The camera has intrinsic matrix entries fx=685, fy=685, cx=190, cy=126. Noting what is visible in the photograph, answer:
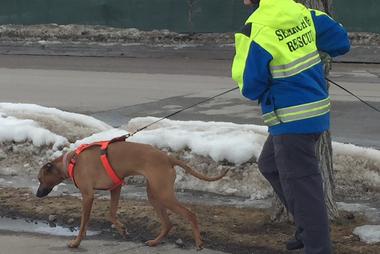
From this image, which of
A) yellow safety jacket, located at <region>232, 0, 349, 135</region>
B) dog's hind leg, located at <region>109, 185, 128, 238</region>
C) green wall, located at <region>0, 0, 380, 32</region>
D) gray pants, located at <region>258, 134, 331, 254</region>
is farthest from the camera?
green wall, located at <region>0, 0, 380, 32</region>

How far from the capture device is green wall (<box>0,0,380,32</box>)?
21.1 meters

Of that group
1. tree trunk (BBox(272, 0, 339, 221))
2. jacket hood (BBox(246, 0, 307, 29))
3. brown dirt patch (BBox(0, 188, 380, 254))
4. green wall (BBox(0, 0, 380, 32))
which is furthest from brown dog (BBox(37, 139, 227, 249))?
green wall (BBox(0, 0, 380, 32))

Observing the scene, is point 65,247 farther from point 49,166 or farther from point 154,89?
point 154,89

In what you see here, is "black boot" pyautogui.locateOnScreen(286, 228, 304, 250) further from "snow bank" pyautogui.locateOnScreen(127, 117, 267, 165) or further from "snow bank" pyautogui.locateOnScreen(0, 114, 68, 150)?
"snow bank" pyautogui.locateOnScreen(0, 114, 68, 150)

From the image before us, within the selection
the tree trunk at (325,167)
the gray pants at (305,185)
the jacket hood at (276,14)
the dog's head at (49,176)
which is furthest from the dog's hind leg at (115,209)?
the jacket hood at (276,14)

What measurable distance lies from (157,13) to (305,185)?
1986 centimetres

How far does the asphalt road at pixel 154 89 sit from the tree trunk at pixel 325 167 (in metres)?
3.06

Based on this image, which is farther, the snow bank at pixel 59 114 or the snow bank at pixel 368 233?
the snow bank at pixel 59 114

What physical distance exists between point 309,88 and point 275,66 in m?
0.23

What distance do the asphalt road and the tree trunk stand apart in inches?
121

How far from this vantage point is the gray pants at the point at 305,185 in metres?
3.87

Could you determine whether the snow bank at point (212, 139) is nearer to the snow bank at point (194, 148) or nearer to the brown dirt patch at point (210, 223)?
the snow bank at point (194, 148)

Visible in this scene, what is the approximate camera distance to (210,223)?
5164 mm

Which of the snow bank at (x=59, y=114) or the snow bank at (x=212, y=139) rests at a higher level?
the snow bank at (x=212, y=139)
